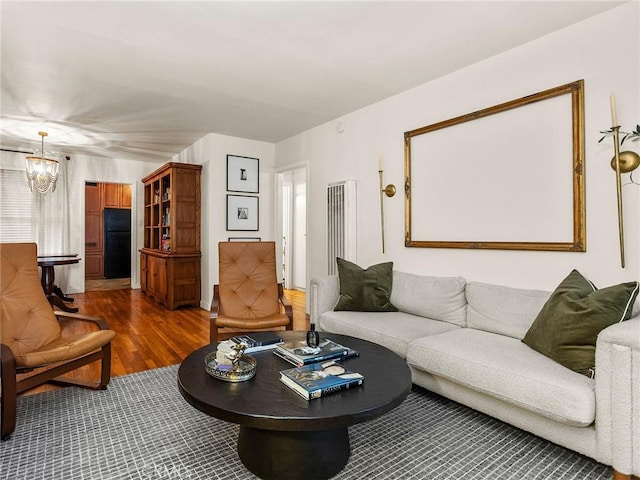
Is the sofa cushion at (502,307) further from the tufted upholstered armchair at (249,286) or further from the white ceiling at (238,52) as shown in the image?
the white ceiling at (238,52)

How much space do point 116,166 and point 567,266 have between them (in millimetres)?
7102

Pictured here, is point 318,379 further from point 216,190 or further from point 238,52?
point 216,190

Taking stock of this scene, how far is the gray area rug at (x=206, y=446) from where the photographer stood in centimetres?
166

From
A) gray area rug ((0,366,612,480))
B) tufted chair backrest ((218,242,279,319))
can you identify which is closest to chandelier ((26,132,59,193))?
tufted chair backrest ((218,242,279,319))

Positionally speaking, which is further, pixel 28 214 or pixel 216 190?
pixel 28 214

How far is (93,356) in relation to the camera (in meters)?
2.39

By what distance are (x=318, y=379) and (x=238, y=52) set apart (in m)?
2.38

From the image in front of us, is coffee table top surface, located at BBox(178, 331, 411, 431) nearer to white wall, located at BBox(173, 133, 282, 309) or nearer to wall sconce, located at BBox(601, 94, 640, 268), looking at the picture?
wall sconce, located at BBox(601, 94, 640, 268)

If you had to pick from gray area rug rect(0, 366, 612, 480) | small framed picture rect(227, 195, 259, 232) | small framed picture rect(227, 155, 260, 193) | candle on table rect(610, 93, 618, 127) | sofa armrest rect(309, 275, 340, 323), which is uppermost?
small framed picture rect(227, 155, 260, 193)

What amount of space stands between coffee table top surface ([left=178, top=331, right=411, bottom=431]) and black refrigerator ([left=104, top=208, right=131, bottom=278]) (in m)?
7.63

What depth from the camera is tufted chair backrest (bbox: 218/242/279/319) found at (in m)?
3.34

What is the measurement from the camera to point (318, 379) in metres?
1.60

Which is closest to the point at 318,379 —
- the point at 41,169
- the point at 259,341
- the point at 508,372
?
the point at 259,341

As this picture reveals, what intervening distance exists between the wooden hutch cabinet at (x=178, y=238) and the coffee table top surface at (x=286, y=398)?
11.4 feet
